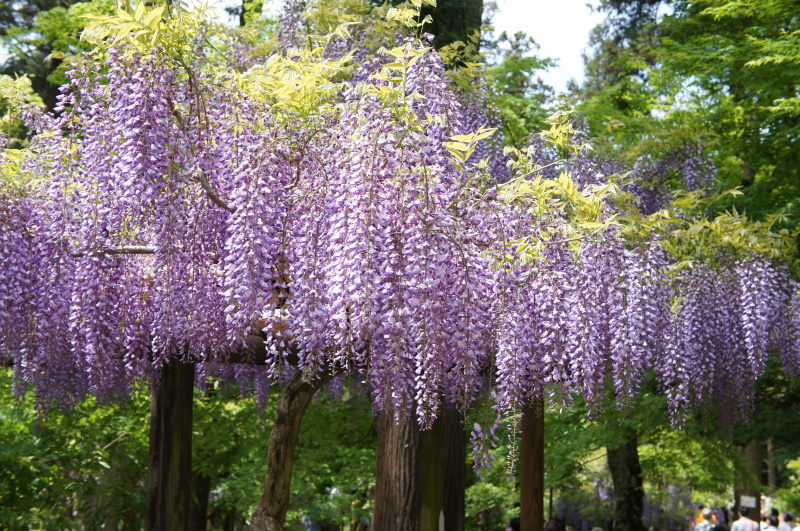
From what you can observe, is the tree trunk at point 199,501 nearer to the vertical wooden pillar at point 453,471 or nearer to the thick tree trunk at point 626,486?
the vertical wooden pillar at point 453,471

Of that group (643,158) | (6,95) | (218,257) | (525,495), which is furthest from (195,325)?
(643,158)

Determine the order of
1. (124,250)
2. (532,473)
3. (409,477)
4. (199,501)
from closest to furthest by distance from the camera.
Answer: (124,250), (409,477), (532,473), (199,501)

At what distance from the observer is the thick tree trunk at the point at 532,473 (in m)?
7.95

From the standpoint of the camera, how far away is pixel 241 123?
5730mm

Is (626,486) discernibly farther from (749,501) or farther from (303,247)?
(303,247)

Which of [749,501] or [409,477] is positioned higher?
[749,501]

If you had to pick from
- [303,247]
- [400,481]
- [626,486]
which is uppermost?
[303,247]

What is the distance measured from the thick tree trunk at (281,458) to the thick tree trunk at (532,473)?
215 cm

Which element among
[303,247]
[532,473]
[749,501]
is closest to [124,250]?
[303,247]

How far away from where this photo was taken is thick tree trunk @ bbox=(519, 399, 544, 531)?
7945 millimetres

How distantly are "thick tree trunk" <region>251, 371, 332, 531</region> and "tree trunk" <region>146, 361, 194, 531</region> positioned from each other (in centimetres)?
160

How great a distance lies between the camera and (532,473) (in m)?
8.06

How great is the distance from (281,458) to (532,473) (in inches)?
94.8

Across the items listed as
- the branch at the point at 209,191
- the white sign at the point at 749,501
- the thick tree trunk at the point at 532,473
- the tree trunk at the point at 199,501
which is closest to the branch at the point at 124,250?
the branch at the point at 209,191
